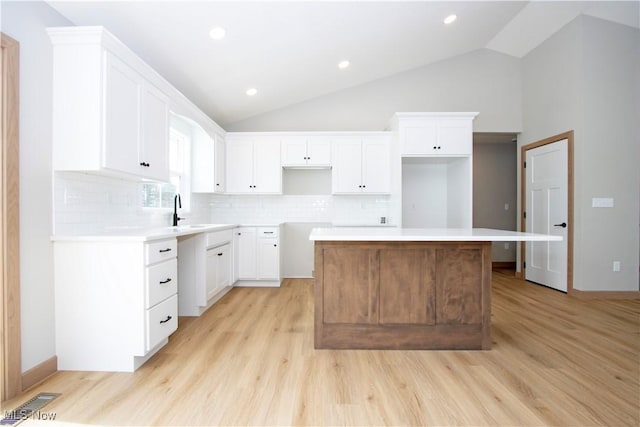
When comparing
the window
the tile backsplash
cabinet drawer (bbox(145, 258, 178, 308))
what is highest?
the window

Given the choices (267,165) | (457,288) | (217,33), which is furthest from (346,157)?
(457,288)

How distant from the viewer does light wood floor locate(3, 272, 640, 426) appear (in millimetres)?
1650

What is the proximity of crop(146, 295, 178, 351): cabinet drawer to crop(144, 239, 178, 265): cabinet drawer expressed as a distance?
12.9 inches

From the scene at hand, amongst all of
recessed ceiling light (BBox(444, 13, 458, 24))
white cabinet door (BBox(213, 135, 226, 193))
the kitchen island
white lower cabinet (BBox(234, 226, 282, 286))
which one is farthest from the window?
recessed ceiling light (BBox(444, 13, 458, 24))

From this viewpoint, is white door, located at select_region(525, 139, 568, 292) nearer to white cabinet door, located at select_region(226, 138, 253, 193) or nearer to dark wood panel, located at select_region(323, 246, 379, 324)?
dark wood panel, located at select_region(323, 246, 379, 324)

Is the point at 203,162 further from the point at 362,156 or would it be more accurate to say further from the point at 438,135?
the point at 438,135

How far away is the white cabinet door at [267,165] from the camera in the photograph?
4.73 m

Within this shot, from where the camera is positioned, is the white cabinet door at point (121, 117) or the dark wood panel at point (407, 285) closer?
the white cabinet door at point (121, 117)

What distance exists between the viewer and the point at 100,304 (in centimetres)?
211

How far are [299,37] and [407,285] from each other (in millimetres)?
A: 2705

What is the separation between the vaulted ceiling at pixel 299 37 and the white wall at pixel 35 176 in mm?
326

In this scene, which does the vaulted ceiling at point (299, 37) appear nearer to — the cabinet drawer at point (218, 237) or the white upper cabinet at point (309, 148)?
the white upper cabinet at point (309, 148)

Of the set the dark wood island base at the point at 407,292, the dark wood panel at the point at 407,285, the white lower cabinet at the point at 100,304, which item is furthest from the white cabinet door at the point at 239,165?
the dark wood panel at the point at 407,285
